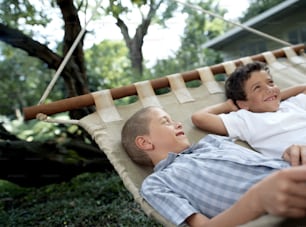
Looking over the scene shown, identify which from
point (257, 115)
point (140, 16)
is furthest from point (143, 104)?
point (140, 16)

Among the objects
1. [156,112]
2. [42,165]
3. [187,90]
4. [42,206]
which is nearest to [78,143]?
[42,165]

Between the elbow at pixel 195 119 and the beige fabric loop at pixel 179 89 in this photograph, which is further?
the beige fabric loop at pixel 179 89

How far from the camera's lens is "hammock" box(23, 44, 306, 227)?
4.01ft

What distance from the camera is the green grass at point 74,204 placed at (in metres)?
1.80

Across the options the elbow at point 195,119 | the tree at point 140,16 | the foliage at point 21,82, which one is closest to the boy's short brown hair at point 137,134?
the elbow at point 195,119

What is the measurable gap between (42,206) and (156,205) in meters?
1.29

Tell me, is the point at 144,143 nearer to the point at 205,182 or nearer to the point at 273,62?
the point at 205,182

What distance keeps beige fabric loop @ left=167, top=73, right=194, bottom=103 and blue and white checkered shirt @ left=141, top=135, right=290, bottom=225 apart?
1.75ft

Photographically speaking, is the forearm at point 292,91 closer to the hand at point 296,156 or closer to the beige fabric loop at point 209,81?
the beige fabric loop at point 209,81

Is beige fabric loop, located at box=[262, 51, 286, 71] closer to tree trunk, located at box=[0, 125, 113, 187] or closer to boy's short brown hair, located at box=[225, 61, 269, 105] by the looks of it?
boy's short brown hair, located at box=[225, 61, 269, 105]

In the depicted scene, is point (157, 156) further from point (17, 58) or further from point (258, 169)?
point (17, 58)

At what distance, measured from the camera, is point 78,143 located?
2.62 meters

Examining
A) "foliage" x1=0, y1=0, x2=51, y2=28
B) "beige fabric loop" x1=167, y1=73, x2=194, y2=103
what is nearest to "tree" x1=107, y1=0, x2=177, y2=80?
"foliage" x1=0, y1=0, x2=51, y2=28

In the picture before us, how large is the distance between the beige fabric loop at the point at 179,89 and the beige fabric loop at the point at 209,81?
4.5 inches
